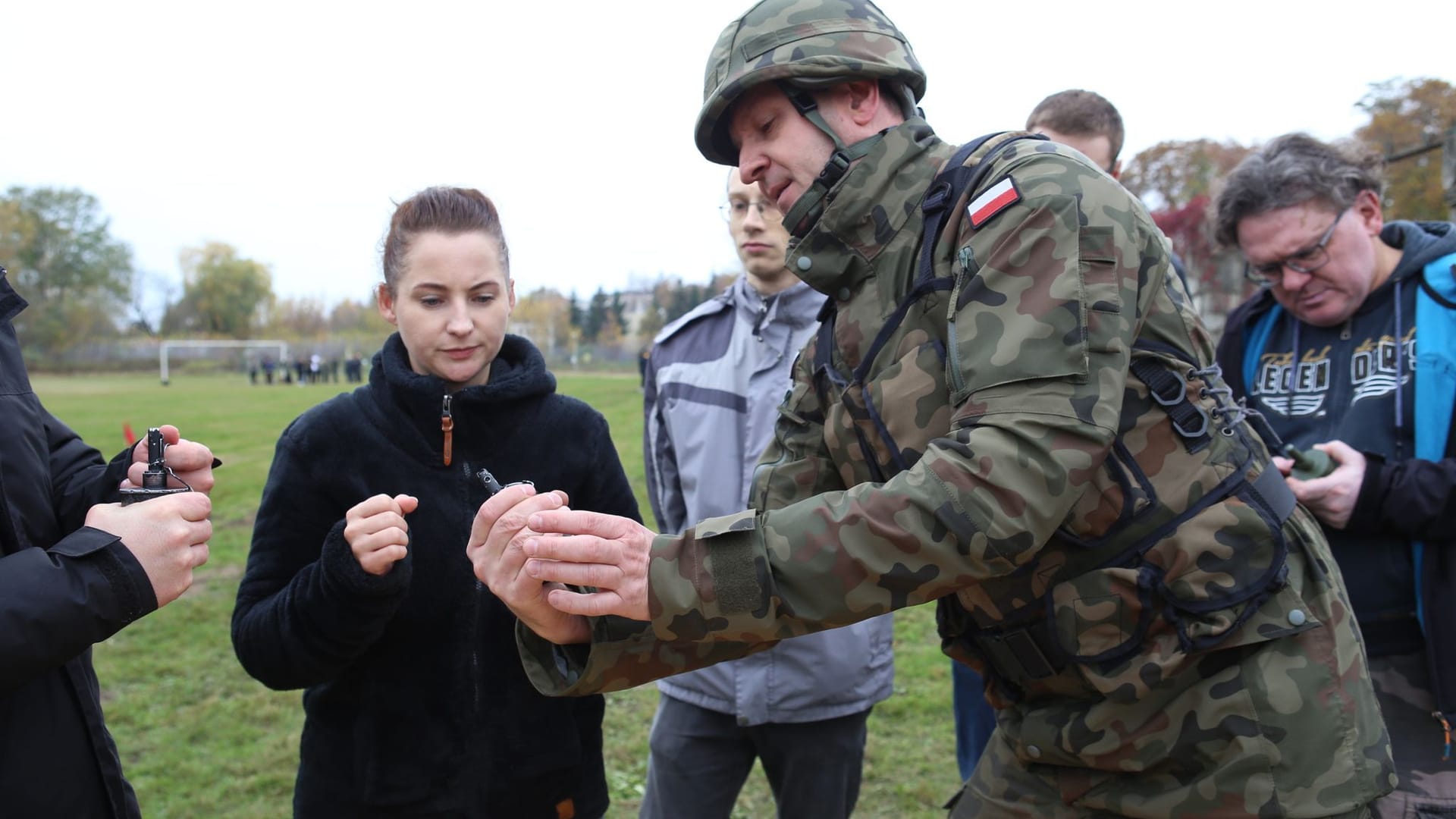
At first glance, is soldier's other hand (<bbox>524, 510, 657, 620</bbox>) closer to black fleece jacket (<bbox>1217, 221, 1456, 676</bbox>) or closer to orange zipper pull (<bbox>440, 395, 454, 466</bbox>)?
orange zipper pull (<bbox>440, 395, 454, 466</bbox>)

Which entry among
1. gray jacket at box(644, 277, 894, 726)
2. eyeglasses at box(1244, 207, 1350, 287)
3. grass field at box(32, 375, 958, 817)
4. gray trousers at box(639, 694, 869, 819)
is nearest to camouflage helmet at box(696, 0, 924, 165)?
gray jacket at box(644, 277, 894, 726)

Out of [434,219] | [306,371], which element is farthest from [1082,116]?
[306,371]

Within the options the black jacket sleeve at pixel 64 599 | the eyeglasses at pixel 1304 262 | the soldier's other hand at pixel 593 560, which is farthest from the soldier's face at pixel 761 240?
the black jacket sleeve at pixel 64 599

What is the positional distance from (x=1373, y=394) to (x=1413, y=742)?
1093 mm

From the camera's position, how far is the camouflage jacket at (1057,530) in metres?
1.81

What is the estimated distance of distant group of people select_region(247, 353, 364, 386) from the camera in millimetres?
60844

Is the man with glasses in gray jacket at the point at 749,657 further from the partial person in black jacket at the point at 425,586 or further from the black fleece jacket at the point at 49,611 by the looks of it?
the black fleece jacket at the point at 49,611

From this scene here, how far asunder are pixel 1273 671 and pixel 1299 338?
1.94 meters

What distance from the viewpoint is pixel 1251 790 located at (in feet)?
6.80

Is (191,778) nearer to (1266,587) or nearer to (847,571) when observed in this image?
(847,571)

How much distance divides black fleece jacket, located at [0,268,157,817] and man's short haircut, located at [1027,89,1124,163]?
423cm

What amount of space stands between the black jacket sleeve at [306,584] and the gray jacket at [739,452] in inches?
53.4

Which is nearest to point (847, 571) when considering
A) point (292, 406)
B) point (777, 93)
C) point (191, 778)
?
point (777, 93)

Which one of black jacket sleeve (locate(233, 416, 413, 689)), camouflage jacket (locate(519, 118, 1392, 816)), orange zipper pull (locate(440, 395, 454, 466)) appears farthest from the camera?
orange zipper pull (locate(440, 395, 454, 466))
